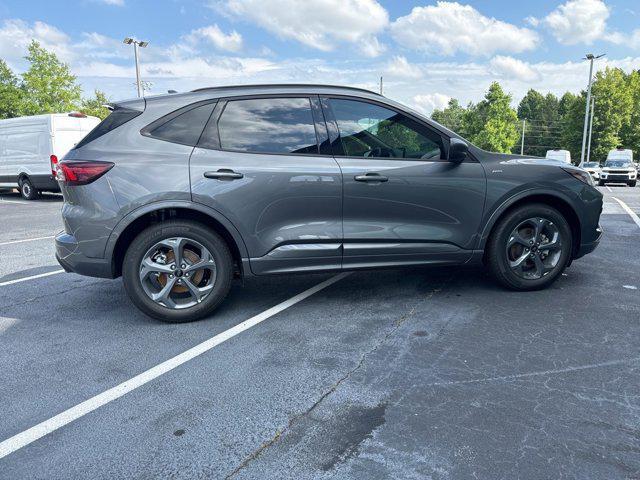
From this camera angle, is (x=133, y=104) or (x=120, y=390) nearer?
(x=120, y=390)

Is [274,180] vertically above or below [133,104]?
below

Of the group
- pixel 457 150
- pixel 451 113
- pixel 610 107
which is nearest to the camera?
pixel 457 150

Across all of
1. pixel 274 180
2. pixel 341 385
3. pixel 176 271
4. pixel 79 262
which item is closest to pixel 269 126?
pixel 274 180

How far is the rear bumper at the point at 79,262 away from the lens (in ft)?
12.0

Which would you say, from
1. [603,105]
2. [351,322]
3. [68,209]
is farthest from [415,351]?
[603,105]

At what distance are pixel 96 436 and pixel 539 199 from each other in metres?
3.92

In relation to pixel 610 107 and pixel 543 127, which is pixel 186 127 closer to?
pixel 610 107

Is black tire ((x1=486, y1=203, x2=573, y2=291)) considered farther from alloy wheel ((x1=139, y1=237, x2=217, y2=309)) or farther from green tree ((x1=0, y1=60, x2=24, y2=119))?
green tree ((x1=0, y1=60, x2=24, y2=119))

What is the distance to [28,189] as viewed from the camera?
15062 mm

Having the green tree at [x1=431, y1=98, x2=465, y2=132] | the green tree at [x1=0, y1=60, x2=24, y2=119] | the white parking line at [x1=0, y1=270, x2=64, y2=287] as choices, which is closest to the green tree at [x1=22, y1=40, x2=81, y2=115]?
the green tree at [x1=0, y1=60, x2=24, y2=119]

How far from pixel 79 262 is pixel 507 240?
11.7 feet

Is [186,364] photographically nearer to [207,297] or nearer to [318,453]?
[207,297]

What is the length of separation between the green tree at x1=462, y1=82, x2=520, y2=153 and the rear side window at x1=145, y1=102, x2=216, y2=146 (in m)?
64.0

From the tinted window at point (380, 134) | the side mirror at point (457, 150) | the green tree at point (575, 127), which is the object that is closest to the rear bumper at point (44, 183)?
the tinted window at point (380, 134)
